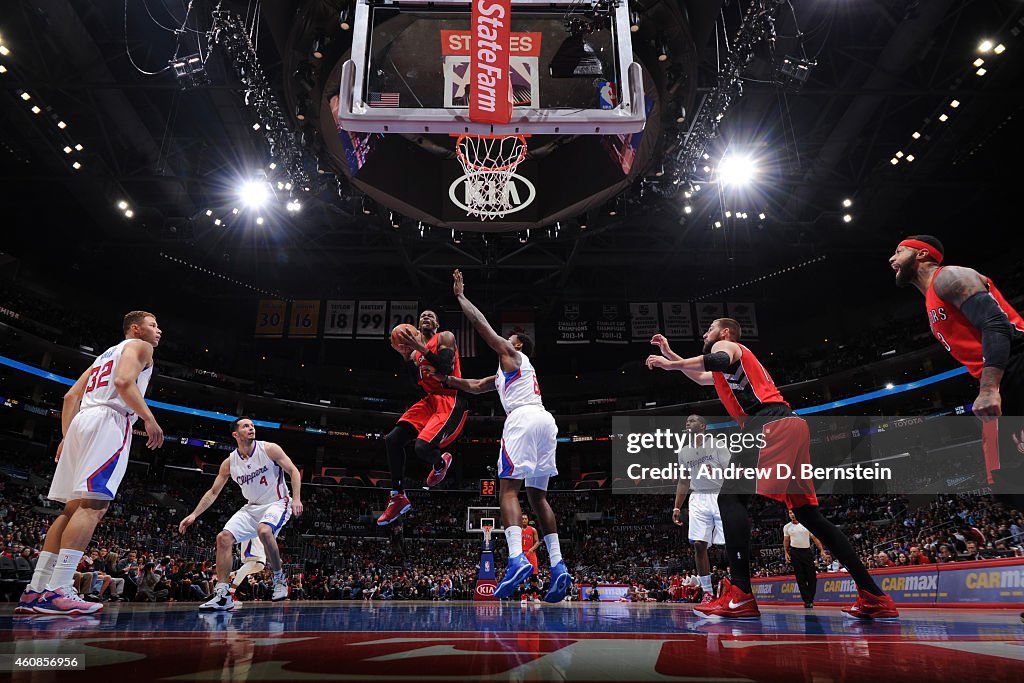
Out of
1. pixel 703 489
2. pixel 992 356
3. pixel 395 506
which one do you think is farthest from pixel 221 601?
pixel 992 356

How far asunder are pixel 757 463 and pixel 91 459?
16.3ft

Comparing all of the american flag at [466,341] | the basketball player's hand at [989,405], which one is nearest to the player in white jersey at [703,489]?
the basketball player's hand at [989,405]

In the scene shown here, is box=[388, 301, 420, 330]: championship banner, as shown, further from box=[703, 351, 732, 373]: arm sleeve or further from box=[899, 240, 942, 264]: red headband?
box=[899, 240, 942, 264]: red headband

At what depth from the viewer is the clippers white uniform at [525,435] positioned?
4.92 m

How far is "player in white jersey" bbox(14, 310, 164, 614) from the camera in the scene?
13.8 feet

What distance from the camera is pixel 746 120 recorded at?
55.2ft

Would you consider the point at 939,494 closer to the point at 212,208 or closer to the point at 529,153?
the point at 529,153

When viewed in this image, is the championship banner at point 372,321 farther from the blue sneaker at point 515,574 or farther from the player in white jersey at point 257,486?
the blue sneaker at point 515,574

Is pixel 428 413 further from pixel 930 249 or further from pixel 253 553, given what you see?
pixel 930 249

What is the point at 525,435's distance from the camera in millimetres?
4969

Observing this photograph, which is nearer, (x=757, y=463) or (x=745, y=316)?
(x=757, y=463)

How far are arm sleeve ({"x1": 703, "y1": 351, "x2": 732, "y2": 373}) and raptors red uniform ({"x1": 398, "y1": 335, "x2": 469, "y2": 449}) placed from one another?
8.34 ft

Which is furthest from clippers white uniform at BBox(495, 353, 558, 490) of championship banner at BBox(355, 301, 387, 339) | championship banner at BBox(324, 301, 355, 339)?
championship banner at BBox(324, 301, 355, 339)

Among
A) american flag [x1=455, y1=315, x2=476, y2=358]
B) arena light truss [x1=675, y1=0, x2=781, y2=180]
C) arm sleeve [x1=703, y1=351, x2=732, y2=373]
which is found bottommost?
arm sleeve [x1=703, y1=351, x2=732, y2=373]
